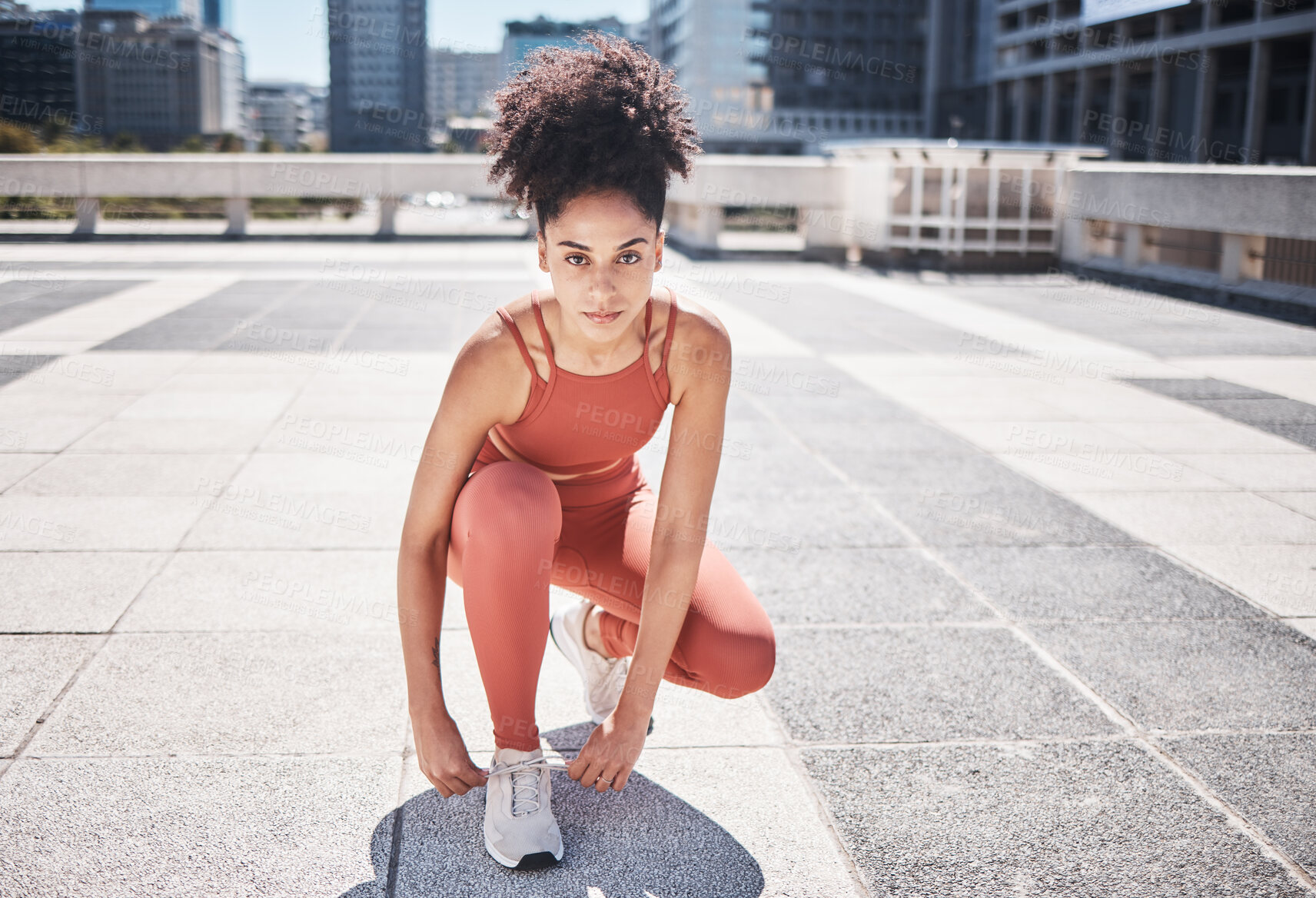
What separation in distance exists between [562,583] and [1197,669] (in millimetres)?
1998

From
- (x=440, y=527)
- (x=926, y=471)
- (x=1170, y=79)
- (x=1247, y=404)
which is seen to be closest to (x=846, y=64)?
(x=1170, y=79)

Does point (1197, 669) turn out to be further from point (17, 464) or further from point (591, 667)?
point (17, 464)

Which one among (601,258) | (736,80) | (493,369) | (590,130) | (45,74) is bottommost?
(493,369)

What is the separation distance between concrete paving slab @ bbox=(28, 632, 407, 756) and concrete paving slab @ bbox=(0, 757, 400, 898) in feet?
0.30

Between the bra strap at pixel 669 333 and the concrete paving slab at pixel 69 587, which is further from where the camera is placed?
the concrete paving slab at pixel 69 587

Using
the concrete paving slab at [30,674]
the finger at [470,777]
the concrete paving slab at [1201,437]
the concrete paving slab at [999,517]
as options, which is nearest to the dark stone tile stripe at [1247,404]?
the concrete paving slab at [1201,437]

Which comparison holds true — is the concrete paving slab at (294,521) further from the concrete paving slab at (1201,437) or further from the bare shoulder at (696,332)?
the concrete paving slab at (1201,437)

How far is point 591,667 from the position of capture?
284 centimetres

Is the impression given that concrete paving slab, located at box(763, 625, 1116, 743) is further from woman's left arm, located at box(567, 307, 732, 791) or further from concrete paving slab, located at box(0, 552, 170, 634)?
concrete paving slab, located at box(0, 552, 170, 634)

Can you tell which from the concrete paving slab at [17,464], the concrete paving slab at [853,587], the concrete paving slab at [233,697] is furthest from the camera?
the concrete paving slab at [17,464]

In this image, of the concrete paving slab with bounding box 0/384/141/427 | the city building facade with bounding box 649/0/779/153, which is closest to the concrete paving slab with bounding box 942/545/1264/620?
the concrete paving slab with bounding box 0/384/141/427

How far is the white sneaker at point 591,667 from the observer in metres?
2.83

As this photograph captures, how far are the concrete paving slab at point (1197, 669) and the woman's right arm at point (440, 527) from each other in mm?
1911

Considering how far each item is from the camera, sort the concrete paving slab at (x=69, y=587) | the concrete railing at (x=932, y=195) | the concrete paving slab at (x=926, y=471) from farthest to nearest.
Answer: the concrete railing at (x=932, y=195) → the concrete paving slab at (x=926, y=471) → the concrete paving slab at (x=69, y=587)
